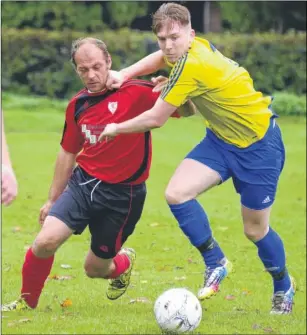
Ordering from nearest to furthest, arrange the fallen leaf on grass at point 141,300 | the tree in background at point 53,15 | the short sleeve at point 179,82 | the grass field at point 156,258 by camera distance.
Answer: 1. the short sleeve at point 179,82
2. the grass field at point 156,258
3. the fallen leaf on grass at point 141,300
4. the tree in background at point 53,15

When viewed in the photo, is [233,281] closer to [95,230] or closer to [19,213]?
[95,230]

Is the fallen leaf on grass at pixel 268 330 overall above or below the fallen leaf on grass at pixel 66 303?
above

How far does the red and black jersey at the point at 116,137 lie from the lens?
23.3 ft

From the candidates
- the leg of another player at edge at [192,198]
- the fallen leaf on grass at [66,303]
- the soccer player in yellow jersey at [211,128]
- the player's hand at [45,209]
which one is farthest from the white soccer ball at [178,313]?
the fallen leaf on grass at [66,303]

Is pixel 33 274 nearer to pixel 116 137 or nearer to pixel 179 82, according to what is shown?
pixel 116 137

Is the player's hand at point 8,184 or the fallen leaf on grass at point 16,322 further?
the fallen leaf on grass at point 16,322

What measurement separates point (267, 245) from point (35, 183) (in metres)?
8.59

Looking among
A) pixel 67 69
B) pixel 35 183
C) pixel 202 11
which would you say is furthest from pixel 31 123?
pixel 202 11

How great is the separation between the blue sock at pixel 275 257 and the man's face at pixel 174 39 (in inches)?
71.5

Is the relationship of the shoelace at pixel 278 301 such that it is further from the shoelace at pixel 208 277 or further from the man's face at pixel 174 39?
the man's face at pixel 174 39

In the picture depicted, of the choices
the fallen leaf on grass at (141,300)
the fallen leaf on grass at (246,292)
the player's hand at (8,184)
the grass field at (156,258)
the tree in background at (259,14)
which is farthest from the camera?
the tree in background at (259,14)

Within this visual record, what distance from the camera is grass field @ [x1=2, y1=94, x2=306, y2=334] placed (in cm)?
758

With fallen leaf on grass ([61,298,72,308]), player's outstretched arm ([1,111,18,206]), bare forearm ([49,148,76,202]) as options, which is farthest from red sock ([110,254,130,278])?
player's outstretched arm ([1,111,18,206])

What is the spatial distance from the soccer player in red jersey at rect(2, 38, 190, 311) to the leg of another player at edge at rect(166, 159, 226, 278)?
366 mm
